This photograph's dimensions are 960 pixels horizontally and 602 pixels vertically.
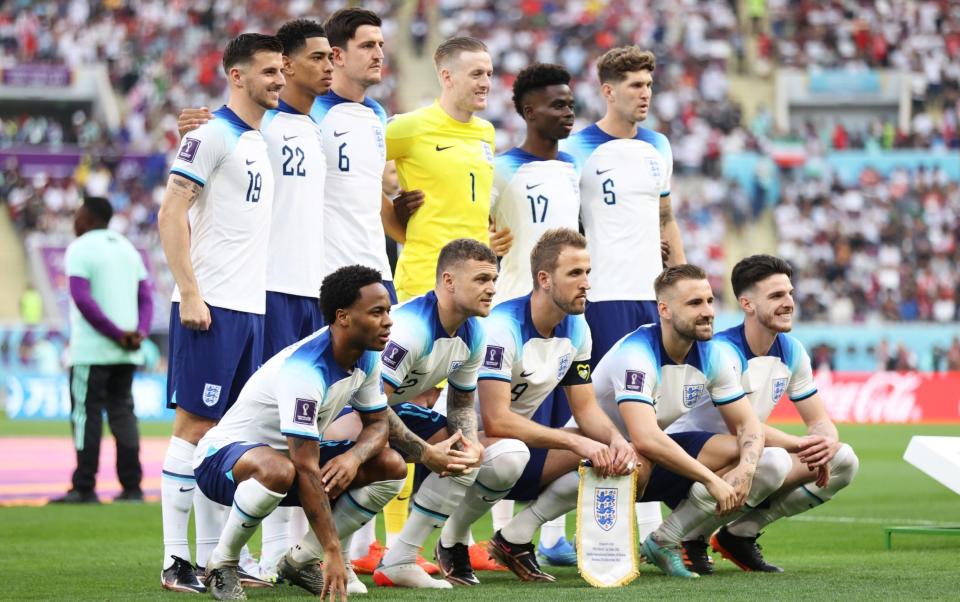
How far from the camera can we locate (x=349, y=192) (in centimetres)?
835

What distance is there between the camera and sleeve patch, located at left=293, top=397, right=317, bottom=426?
6574mm

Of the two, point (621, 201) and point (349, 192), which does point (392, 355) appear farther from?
point (621, 201)

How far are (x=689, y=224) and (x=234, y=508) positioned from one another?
29614 mm

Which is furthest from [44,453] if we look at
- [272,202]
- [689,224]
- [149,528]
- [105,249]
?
[689,224]

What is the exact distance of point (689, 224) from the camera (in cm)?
3566

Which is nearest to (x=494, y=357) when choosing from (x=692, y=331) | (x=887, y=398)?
(x=692, y=331)

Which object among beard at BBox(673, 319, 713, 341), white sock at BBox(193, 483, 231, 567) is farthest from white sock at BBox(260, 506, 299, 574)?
beard at BBox(673, 319, 713, 341)

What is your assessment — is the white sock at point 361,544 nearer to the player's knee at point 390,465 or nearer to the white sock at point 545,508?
the white sock at point 545,508

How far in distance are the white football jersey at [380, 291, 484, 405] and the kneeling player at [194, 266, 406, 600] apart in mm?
415

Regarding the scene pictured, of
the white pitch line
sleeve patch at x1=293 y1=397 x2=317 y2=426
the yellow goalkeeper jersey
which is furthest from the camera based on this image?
the white pitch line

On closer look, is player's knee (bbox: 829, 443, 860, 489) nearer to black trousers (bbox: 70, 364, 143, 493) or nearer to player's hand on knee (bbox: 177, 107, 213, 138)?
player's hand on knee (bbox: 177, 107, 213, 138)

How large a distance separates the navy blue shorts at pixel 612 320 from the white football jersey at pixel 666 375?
2.98ft

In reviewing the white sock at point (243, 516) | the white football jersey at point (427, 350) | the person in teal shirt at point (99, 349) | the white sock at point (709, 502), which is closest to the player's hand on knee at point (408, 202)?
the white football jersey at point (427, 350)

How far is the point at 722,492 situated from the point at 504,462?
1.08 m
